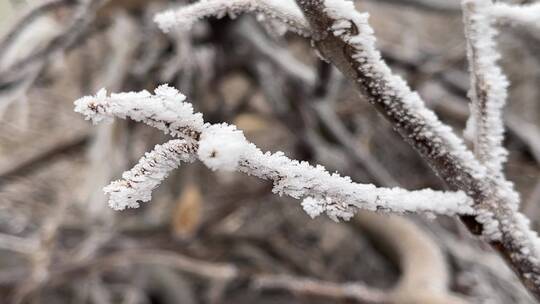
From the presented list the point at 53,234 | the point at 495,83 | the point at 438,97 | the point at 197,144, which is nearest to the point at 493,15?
the point at 495,83

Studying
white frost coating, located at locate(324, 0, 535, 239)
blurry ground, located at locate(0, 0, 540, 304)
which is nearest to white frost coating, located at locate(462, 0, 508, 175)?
white frost coating, located at locate(324, 0, 535, 239)

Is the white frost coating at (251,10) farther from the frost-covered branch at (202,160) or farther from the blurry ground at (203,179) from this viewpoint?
the blurry ground at (203,179)

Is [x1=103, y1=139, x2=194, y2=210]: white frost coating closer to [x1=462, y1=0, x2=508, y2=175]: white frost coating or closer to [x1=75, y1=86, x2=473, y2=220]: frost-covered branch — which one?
[x1=75, y1=86, x2=473, y2=220]: frost-covered branch

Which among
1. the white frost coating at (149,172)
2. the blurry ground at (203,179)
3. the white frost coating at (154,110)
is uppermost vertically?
the white frost coating at (154,110)

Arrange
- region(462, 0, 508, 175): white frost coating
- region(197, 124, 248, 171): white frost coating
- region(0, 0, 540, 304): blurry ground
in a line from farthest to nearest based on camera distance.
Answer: region(0, 0, 540, 304): blurry ground, region(462, 0, 508, 175): white frost coating, region(197, 124, 248, 171): white frost coating

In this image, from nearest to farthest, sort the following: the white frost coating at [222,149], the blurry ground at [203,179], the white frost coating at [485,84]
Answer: the white frost coating at [222,149]
the white frost coating at [485,84]
the blurry ground at [203,179]

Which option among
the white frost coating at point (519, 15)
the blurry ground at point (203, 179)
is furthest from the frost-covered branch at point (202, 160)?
the blurry ground at point (203, 179)
